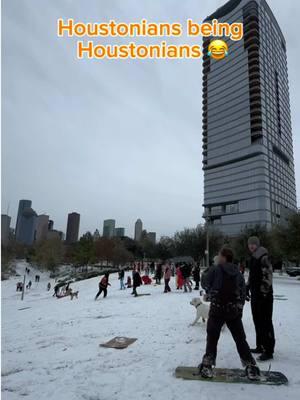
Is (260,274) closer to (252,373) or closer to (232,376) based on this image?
(252,373)

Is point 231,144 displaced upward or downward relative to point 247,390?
upward

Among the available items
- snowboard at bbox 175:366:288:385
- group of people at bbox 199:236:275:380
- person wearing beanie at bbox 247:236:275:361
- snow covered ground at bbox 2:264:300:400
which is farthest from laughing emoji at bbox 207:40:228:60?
snowboard at bbox 175:366:288:385

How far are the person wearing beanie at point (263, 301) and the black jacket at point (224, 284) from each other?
2.92ft

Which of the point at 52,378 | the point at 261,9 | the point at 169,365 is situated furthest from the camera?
the point at 261,9

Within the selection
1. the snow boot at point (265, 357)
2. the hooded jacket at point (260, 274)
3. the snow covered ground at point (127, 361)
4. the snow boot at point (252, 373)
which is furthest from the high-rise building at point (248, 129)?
the snow boot at point (252, 373)

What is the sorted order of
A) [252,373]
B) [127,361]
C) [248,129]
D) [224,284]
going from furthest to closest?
[248,129], [127,361], [224,284], [252,373]

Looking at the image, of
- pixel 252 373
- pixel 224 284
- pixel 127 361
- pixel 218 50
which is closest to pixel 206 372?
pixel 252 373

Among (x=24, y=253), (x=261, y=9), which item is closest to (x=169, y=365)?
(x=24, y=253)

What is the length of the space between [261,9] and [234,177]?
75566mm

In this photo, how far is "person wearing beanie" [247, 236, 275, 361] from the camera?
480cm

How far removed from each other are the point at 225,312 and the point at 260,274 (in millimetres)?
1305

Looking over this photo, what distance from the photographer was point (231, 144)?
115 meters

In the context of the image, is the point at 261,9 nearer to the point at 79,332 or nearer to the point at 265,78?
the point at 265,78

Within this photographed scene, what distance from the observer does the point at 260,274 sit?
4.92m
